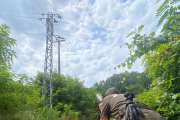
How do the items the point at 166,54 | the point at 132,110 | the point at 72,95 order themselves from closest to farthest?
the point at 166,54 → the point at 132,110 → the point at 72,95

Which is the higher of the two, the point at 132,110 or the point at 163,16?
the point at 163,16

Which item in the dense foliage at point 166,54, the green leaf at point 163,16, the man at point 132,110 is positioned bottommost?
the man at point 132,110

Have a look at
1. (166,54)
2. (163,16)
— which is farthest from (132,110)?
(163,16)

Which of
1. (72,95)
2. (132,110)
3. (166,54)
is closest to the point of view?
(166,54)

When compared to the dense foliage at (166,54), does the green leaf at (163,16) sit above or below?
above

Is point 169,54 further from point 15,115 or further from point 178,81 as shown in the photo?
point 15,115

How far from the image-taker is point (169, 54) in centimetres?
100

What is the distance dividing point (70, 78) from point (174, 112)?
17.1 metres

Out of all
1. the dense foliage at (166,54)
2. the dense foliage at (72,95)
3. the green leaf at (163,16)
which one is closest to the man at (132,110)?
the dense foliage at (166,54)

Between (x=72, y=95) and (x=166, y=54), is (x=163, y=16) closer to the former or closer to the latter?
(x=166, y=54)

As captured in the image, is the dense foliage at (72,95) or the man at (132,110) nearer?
the man at (132,110)

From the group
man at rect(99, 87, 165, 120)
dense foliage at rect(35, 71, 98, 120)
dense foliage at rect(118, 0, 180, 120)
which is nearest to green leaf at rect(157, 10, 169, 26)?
dense foliage at rect(118, 0, 180, 120)

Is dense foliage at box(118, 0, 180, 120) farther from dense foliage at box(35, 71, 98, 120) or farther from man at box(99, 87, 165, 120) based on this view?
dense foliage at box(35, 71, 98, 120)

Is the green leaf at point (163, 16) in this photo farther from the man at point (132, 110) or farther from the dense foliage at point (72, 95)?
the dense foliage at point (72, 95)
